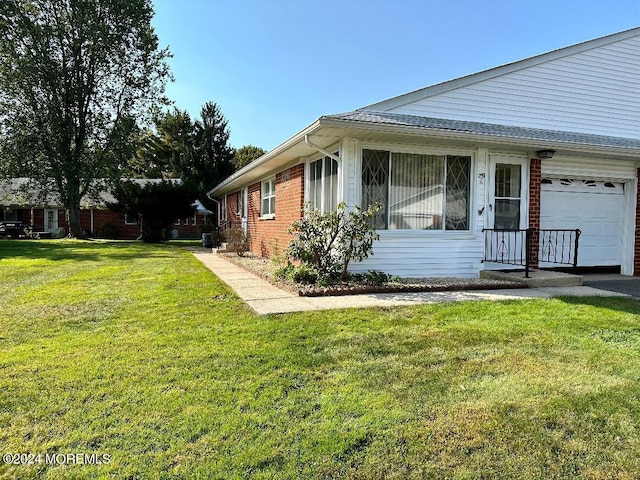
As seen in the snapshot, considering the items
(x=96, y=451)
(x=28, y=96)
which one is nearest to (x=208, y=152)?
(x=28, y=96)

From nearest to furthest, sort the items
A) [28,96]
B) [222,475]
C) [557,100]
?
[222,475], [557,100], [28,96]

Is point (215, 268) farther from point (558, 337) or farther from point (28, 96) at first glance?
point (28, 96)

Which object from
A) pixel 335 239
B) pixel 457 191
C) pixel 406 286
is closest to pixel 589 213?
pixel 457 191

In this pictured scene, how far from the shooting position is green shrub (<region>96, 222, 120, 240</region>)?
27.9 metres

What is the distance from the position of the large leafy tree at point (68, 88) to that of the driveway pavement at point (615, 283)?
22.5m

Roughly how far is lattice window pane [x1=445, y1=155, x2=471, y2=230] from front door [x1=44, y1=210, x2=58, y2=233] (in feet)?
100

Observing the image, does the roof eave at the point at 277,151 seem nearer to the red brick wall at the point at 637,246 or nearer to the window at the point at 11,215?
the red brick wall at the point at 637,246

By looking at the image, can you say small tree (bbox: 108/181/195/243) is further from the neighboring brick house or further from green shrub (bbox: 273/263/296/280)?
green shrub (bbox: 273/263/296/280)

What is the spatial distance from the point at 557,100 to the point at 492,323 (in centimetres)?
707

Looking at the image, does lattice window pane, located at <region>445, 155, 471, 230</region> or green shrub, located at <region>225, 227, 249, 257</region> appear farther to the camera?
green shrub, located at <region>225, 227, 249, 257</region>

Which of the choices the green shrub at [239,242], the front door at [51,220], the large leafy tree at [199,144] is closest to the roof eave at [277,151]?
the green shrub at [239,242]

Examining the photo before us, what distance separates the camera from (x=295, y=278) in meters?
7.14

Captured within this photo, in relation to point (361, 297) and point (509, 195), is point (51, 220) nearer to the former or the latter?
point (361, 297)

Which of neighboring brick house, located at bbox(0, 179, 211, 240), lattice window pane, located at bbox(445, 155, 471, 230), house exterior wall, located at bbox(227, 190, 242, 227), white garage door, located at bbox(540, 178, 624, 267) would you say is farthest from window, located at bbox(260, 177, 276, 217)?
neighboring brick house, located at bbox(0, 179, 211, 240)
